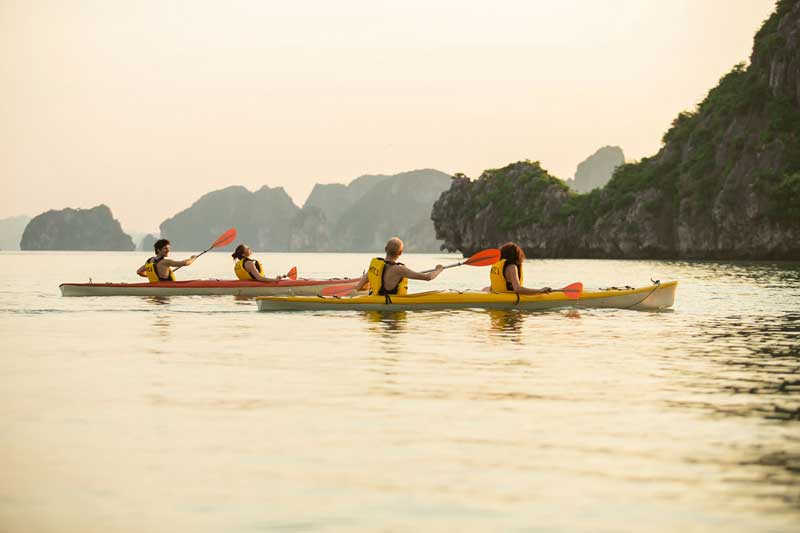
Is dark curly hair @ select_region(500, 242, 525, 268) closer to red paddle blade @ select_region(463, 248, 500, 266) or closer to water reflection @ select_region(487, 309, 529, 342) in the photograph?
water reflection @ select_region(487, 309, 529, 342)

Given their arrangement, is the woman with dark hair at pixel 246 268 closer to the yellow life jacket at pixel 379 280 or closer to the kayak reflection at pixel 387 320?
the kayak reflection at pixel 387 320

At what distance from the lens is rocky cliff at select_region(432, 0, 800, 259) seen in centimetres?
8531

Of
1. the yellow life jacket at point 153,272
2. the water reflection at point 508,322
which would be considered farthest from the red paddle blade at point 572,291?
the yellow life jacket at point 153,272

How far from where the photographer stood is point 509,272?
2070 centimetres

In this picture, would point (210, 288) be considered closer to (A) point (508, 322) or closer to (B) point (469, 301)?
(B) point (469, 301)

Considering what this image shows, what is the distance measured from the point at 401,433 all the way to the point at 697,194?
96.1 m

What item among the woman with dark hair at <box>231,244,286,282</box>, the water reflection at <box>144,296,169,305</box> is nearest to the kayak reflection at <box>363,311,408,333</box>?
the woman with dark hair at <box>231,244,286,282</box>

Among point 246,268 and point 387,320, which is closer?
point 387,320

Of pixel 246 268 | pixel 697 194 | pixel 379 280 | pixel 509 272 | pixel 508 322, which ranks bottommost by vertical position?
pixel 508 322

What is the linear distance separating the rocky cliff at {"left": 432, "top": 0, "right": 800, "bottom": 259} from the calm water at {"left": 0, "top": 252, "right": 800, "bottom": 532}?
7353 centimetres

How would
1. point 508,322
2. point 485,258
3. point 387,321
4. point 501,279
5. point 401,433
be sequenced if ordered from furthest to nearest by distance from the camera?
point 485,258
point 501,279
point 387,321
point 508,322
point 401,433

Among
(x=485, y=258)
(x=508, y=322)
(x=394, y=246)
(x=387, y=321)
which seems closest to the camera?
(x=394, y=246)

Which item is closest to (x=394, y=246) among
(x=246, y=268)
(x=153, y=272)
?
(x=246, y=268)

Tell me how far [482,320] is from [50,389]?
11129 mm
